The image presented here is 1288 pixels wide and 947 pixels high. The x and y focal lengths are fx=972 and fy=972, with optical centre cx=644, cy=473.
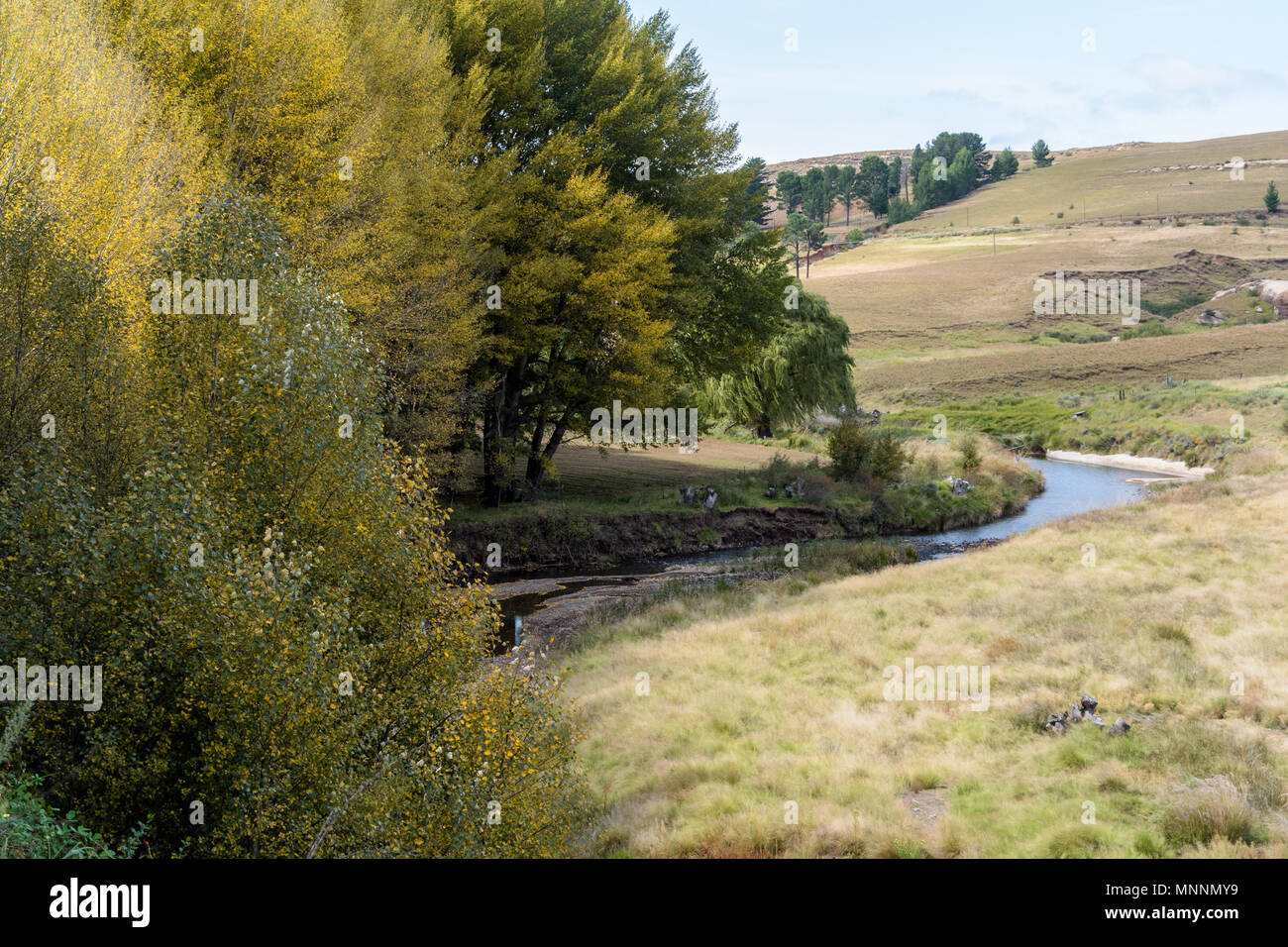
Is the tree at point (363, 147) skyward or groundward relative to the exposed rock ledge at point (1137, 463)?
skyward

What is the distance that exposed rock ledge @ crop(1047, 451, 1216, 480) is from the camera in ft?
194

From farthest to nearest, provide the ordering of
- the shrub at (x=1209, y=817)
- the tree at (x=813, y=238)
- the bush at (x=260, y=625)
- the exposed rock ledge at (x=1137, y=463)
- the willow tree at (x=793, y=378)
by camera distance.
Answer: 1. the tree at (x=813, y=238)
2. the willow tree at (x=793, y=378)
3. the exposed rock ledge at (x=1137, y=463)
4. the shrub at (x=1209, y=817)
5. the bush at (x=260, y=625)

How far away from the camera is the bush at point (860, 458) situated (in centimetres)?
4825

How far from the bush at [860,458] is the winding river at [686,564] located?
16.7 ft

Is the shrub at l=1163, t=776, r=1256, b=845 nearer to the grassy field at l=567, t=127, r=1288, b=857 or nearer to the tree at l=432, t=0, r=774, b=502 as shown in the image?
the grassy field at l=567, t=127, r=1288, b=857

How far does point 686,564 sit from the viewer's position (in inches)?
1491

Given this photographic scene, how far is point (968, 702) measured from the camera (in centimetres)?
1867

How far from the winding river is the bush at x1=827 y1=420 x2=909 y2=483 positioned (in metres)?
5.09

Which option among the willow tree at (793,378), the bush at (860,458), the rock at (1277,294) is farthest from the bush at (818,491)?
the rock at (1277,294)

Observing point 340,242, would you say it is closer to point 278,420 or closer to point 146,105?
point 146,105

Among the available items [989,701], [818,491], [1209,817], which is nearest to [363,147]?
[989,701]

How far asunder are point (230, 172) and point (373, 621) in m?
14.0

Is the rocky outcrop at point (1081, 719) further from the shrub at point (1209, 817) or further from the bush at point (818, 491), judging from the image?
the bush at point (818, 491)
